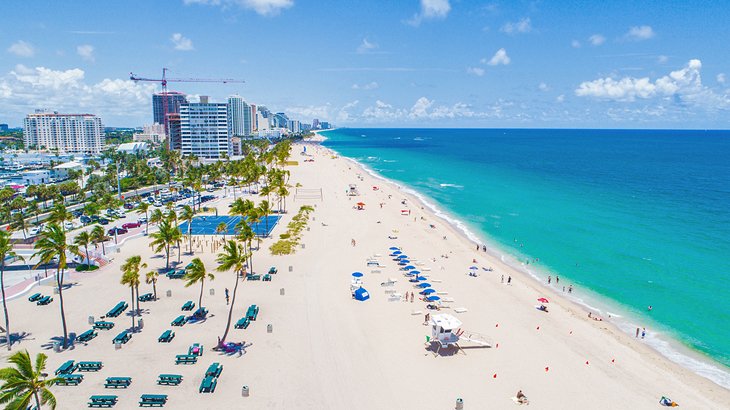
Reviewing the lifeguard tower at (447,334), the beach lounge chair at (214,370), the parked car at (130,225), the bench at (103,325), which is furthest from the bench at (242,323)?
the parked car at (130,225)

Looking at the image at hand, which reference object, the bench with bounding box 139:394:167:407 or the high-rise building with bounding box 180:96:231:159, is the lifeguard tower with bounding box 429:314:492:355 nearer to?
the bench with bounding box 139:394:167:407

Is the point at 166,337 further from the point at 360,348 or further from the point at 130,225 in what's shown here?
the point at 130,225

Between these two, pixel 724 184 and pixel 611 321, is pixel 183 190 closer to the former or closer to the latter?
pixel 611 321

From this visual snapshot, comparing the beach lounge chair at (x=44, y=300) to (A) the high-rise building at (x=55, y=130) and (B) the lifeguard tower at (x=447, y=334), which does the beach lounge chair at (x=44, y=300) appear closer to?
(B) the lifeguard tower at (x=447, y=334)

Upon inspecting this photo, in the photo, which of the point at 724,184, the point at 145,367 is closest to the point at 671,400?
the point at 145,367

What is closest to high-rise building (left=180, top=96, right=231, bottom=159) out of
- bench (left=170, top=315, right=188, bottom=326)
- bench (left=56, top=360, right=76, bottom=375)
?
bench (left=170, top=315, right=188, bottom=326)

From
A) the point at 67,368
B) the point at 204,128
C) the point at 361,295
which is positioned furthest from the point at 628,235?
the point at 204,128
